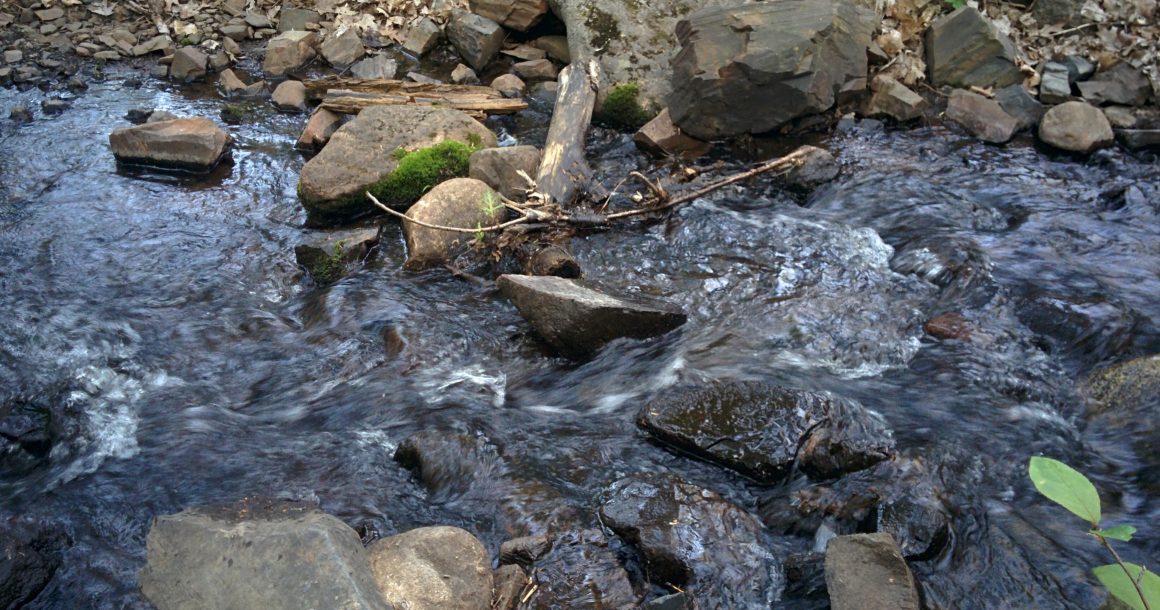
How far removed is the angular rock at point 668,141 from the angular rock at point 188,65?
508 centimetres

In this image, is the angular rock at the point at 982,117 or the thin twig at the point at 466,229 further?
the angular rock at the point at 982,117

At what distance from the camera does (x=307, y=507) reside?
10.4 feet

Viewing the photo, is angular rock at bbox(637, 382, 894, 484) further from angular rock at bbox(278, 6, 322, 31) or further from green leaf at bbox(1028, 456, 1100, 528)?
angular rock at bbox(278, 6, 322, 31)

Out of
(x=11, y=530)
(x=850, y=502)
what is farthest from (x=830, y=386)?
(x=11, y=530)

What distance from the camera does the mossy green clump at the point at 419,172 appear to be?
5.93 metres

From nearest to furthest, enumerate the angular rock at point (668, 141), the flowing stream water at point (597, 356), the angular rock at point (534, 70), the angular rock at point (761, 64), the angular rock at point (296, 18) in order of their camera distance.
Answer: the flowing stream water at point (597, 356), the angular rock at point (761, 64), the angular rock at point (668, 141), the angular rock at point (534, 70), the angular rock at point (296, 18)

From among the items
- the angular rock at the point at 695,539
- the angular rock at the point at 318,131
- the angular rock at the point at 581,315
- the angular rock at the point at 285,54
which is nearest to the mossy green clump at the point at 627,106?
the angular rock at the point at 318,131

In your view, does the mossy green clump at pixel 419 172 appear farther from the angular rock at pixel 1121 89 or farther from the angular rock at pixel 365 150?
the angular rock at pixel 1121 89

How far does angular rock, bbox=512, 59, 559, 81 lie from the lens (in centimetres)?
816

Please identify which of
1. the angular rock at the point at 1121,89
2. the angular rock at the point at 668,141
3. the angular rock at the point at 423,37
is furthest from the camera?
the angular rock at the point at 423,37

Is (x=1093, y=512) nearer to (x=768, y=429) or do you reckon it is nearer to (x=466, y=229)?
(x=768, y=429)

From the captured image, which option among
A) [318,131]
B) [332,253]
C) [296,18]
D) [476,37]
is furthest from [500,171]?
[296,18]

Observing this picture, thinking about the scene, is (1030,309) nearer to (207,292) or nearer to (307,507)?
(307,507)

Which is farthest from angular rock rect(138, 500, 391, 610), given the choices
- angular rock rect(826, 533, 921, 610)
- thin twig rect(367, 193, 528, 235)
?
thin twig rect(367, 193, 528, 235)
